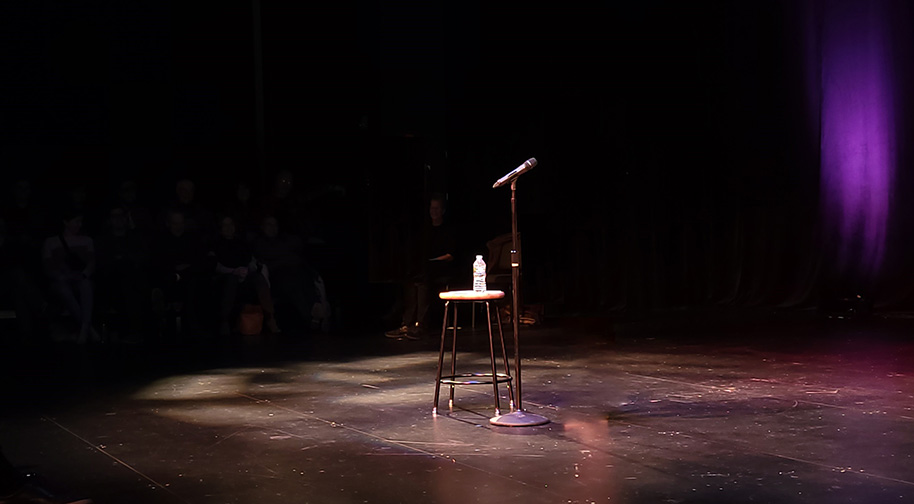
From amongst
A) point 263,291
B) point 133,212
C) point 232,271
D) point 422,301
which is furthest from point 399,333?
point 133,212

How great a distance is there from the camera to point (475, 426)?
15.9 ft

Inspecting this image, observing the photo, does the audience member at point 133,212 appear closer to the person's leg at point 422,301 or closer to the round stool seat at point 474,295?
the person's leg at point 422,301

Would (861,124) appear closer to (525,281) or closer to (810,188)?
(810,188)

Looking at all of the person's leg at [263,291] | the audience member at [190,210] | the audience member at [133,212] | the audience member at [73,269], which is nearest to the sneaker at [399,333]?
the person's leg at [263,291]

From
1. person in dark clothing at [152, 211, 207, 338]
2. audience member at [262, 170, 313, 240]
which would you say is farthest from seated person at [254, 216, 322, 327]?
person in dark clothing at [152, 211, 207, 338]

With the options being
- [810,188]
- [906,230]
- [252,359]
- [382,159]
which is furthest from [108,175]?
[906,230]

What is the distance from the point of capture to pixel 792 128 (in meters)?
10.7

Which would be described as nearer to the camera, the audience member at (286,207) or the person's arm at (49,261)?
the person's arm at (49,261)

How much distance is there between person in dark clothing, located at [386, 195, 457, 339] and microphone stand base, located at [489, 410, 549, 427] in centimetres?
391

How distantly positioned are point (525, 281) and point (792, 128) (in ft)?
10.0

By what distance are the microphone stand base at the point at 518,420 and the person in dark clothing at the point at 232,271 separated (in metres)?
5.00

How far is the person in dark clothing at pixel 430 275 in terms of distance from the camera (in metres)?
8.83

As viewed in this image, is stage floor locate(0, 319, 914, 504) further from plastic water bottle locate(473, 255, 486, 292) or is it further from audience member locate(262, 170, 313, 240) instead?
audience member locate(262, 170, 313, 240)

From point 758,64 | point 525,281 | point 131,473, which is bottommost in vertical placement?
point 131,473
